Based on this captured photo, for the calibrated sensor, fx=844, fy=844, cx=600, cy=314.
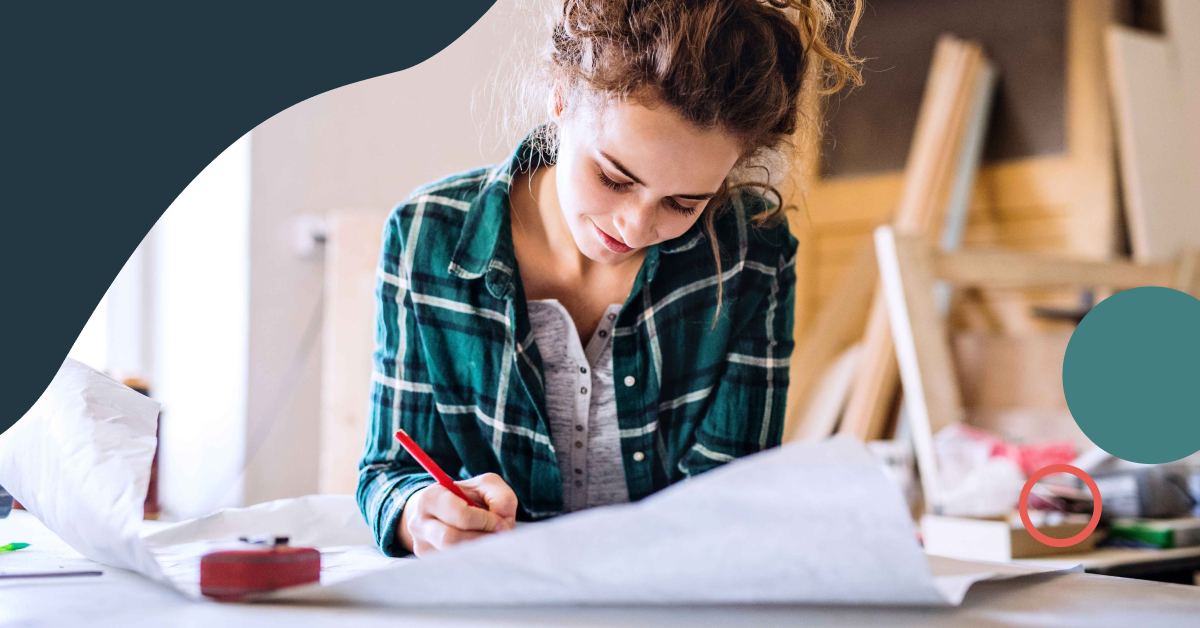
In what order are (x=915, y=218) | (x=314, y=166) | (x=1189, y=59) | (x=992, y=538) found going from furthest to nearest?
(x=915, y=218), (x=1189, y=59), (x=992, y=538), (x=314, y=166)

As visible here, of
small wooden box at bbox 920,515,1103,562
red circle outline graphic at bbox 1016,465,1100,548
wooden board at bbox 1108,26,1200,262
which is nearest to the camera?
red circle outline graphic at bbox 1016,465,1100,548

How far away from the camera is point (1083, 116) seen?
141 centimetres

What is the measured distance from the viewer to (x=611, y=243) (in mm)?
485

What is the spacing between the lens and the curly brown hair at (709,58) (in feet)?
1.39

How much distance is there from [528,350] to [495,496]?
0.46ft

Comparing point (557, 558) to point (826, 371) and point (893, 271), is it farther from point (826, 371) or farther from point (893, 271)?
point (826, 371)

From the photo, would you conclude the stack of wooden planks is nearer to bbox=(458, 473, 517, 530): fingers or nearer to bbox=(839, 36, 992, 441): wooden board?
bbox=(839, 36, 992, 441): wooden board

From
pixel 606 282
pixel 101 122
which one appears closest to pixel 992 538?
pixel 606 282

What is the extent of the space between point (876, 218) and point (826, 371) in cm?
33

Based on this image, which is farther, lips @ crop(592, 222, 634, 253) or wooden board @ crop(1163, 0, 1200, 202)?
wooden board @ crop(1163, 0, 1200, 202)

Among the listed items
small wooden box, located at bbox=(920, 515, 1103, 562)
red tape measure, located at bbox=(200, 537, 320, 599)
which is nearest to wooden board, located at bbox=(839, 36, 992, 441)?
small wooden box, located at bbox=(920, 515, 1103, 562)

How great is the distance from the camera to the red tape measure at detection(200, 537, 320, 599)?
0.29 meters

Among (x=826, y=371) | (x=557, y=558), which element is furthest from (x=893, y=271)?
(x=557, y=558)

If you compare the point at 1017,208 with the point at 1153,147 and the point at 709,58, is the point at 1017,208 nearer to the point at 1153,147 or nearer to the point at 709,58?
the point at 1153,147
